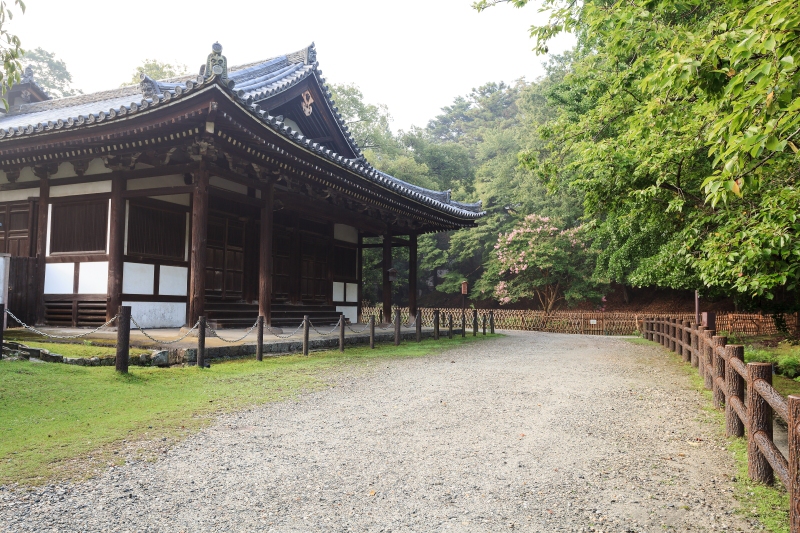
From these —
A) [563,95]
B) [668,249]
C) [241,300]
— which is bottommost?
[241,300]

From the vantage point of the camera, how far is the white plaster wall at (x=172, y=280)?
12328mm

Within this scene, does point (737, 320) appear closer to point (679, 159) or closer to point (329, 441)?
point (679, 159)

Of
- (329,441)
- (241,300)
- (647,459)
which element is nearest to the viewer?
(647,459)

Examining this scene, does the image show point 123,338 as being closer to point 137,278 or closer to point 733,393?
point 137,278

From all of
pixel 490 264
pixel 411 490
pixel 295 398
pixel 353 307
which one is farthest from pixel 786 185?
pixel 490 264

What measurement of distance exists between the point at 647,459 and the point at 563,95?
50.0 feet

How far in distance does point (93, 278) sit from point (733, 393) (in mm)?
11830

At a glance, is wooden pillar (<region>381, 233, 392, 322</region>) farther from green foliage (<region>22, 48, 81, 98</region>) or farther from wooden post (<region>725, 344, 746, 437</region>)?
green foliage (<region>22, 48, 81, 98</region>)

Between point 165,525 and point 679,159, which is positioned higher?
point 679,159

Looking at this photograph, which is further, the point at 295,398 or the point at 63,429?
the point at 295,398

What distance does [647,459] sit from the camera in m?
4.62

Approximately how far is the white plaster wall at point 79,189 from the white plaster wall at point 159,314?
2.61 m

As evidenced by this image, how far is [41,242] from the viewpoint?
1223cm

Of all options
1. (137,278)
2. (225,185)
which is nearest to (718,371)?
(137,278)
